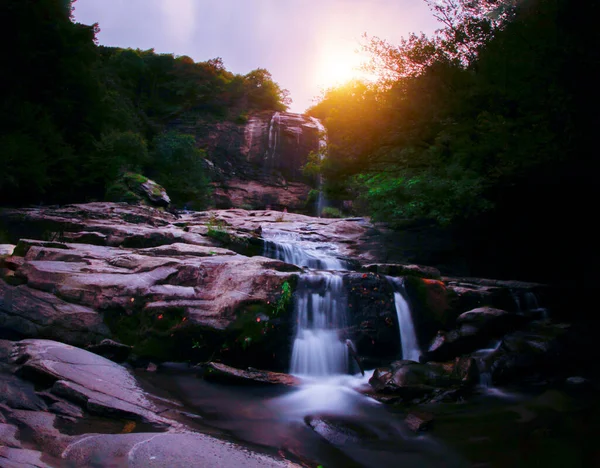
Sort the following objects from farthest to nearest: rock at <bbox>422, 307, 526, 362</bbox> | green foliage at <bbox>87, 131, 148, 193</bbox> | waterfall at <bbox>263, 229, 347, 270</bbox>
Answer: green foliage at <bbox>87, 131, 148, 193</bbox> < waterfall at <bbox>263, 229, 347, 270</bbox> < rock at <bbox>422, 307, 526, 362</bbox>

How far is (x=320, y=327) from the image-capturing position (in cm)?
731

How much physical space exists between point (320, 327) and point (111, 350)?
3705mm

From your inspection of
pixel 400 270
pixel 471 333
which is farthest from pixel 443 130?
pixel 471 333

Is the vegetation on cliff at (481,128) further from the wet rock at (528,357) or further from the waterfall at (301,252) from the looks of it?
the wet rock at (528,357)

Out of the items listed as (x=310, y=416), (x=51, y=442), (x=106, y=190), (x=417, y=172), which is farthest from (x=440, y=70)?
(x=106, y=190)

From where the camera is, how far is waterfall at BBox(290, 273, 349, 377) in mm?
6762

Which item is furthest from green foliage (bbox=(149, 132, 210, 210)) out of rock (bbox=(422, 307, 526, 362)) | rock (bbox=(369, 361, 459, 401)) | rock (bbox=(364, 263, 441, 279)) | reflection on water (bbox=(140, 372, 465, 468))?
rock (bbox=(369, 361, 459, 401))

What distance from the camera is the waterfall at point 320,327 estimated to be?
6.76 meters

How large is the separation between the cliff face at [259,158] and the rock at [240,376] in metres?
23.4

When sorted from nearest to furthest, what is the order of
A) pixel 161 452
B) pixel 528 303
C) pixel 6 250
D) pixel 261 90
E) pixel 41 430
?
pixel 161 452, pixel 41 430, pixel 6 250, pixel 528 303, pixel 261 90

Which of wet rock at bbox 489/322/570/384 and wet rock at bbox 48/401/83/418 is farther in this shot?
wet rock at bbox 489/322/570/384

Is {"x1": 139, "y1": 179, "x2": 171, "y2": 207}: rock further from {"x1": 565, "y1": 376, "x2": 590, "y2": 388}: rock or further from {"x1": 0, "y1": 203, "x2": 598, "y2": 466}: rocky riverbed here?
{"x1": 565, "y1": 376, "x2": 590, "y2": 388}: rock

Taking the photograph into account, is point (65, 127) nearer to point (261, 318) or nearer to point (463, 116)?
point (261, 318)

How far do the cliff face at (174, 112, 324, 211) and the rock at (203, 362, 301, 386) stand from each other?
76.8 ft
